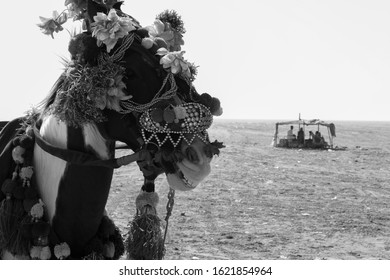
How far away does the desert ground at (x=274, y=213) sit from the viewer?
31.0 feet

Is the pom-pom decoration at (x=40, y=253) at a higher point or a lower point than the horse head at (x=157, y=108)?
lower

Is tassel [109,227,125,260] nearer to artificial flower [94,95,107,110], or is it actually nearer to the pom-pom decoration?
the pom-pom decoration

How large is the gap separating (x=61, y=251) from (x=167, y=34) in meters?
1.54

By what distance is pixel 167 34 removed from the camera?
13.3ft

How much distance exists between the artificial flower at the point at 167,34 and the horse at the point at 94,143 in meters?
0.12

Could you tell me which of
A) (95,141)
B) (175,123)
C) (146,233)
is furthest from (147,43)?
(146,233)

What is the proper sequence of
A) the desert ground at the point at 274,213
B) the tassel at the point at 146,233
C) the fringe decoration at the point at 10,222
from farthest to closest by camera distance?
1. the desert ground at the point at 274,213
2. the tassel at the point at 146,233
3. the fringe decoration at the point at 10,222

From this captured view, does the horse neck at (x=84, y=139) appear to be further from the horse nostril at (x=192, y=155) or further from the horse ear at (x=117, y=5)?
the horse ear at (x=117, y=5)

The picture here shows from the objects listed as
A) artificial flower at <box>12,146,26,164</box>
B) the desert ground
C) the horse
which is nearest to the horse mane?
the horse

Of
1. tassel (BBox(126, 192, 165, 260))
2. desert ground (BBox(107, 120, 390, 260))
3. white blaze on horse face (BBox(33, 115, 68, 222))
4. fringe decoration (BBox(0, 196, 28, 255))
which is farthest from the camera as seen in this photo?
desert ground (BBox(107, 120, 390, 260))

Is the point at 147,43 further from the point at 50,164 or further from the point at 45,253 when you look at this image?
the point at 45,253

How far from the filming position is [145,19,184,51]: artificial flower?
13.0ft

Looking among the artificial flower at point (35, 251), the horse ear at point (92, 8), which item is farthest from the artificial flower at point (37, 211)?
the horse ear at point (92, 8)

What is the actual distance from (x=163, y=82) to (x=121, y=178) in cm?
1317
